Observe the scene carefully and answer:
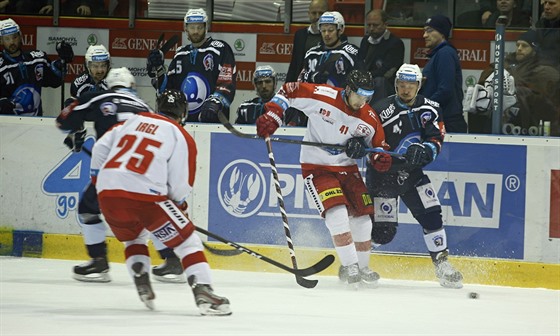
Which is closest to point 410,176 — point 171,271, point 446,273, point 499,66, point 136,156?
point 446,273

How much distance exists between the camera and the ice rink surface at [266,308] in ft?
17.6

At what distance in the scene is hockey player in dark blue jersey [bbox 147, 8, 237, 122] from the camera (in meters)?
7.90

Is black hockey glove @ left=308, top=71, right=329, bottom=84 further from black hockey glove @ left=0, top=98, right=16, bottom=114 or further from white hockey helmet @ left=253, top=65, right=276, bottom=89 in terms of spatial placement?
black hockey glove @ left=0, top=98, right=16, bottom=114

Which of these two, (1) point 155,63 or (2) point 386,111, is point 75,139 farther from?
(2) point 386,111

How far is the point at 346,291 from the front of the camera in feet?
22.6

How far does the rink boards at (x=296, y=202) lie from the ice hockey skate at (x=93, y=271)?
38.5 inches

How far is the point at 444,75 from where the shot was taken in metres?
7.51

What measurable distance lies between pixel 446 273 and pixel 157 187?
2.33 meters

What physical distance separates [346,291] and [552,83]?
5.87 ft

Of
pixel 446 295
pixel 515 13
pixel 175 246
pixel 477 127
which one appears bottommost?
pixel 446 295

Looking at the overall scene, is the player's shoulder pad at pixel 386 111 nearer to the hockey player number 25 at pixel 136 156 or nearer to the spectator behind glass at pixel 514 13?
the spectator behind glass at pixel 514 13

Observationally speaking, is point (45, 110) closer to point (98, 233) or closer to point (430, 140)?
point (98, 233)

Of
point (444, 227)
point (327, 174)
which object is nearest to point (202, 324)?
point (327, 174)

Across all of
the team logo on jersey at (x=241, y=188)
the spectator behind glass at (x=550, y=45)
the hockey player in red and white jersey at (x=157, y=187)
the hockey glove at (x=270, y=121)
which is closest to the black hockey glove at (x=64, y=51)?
the team logo on jersey at (x=241, y=188)
